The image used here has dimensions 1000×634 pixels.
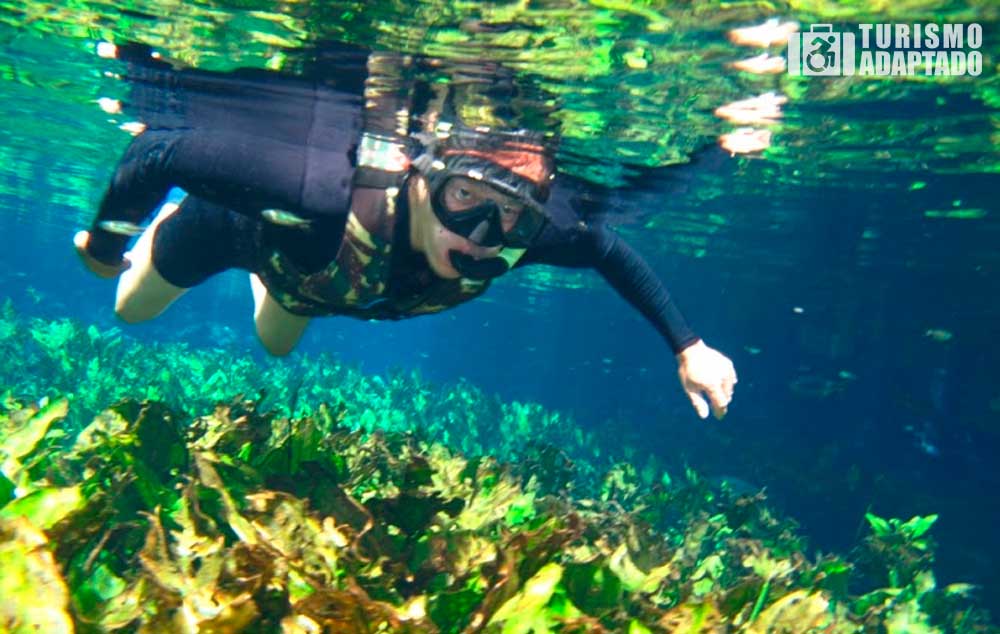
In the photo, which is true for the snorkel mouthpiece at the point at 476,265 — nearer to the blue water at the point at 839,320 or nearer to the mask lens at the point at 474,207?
the mask lens at the point at 474,207

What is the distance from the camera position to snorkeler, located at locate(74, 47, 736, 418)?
4.24 metres

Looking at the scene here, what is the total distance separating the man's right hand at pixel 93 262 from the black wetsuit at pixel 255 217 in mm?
85

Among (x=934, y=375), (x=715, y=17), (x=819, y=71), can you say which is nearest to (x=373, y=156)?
(x=715, y=17)

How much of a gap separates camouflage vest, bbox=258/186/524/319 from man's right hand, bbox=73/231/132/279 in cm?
103

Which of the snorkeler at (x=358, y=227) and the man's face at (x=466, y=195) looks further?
the man's face at (x=466, y=195)

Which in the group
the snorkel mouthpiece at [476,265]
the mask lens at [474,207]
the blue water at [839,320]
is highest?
the mask lens at [474,207]

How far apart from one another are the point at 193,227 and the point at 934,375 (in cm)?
2270

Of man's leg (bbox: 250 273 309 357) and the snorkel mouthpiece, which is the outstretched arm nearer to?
the snorkel mouthpiece

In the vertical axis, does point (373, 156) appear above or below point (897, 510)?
above

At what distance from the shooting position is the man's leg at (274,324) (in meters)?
6.75

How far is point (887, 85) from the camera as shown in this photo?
994 cm

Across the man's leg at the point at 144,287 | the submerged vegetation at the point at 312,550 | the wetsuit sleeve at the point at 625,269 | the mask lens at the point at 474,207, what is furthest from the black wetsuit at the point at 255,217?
the submerged vegetation at the point at 312,550

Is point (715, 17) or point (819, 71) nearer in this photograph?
point (715, 17)

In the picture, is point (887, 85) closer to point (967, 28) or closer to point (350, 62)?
point (967, 28)
